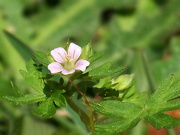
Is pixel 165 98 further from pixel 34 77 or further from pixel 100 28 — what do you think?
pixel 100 28

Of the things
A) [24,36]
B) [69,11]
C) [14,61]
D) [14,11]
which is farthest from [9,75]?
[69,11]

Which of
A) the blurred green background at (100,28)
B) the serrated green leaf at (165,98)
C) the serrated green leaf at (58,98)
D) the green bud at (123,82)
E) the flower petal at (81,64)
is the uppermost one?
the blurred green background at (100,28)

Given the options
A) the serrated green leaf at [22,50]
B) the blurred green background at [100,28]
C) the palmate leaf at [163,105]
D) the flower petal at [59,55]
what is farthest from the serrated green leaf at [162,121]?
the blurred green background at [100,28]

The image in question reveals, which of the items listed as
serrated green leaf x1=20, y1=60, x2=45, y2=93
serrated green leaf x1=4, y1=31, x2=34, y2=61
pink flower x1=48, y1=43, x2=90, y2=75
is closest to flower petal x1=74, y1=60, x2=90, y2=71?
pink flower x1=48, y1=43, x2=90, y2=75

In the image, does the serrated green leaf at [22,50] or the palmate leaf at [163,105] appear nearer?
the palmate leaf at [163,105]

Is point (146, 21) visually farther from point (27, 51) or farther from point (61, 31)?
point (27, 51)

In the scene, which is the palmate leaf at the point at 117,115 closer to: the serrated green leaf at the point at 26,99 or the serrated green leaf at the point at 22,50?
the serrated green leaf at the point at 26,99
